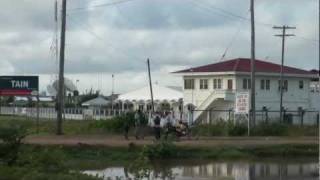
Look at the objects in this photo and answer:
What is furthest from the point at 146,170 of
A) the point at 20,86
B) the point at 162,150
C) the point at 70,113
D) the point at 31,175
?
the point at 70,113

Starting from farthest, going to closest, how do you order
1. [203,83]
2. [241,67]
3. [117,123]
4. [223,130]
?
[203,83] < [241,67] < [117,123] < [223,130]

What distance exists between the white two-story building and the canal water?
47.0 m

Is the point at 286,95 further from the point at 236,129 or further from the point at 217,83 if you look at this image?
the point at 236,129

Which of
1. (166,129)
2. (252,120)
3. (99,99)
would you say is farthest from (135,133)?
(99,99)

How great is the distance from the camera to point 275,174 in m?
26.6

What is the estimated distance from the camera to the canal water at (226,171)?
24906 mm

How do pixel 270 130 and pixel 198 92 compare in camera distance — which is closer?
pixel 270 130

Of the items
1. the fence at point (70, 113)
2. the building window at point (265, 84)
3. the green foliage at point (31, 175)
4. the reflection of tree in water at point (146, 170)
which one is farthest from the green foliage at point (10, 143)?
the fence at point (70, 113)

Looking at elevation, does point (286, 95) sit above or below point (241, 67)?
Answer: below

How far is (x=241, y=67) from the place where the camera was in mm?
83062

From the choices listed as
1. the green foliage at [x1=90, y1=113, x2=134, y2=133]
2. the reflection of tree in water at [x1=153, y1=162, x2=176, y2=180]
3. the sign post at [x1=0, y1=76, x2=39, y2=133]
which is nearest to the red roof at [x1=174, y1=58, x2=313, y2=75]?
the sign post at [x1=0, y1=76, x2=39, y2=133]

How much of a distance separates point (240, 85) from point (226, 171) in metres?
55.3

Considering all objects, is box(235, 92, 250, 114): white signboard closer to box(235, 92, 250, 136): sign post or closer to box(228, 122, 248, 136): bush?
box(235, 92, 250, 136): sign post

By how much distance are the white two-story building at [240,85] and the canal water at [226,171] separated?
154 ft
